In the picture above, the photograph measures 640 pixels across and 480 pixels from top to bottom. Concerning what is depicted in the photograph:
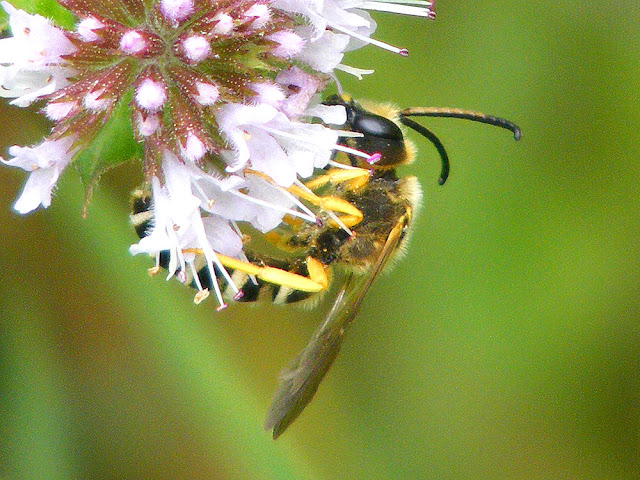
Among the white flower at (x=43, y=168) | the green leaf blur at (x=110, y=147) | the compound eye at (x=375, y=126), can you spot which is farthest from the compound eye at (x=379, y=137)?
the white flower at (x=43, y=168)

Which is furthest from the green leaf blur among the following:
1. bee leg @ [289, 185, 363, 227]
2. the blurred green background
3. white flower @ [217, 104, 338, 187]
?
the blurred green background

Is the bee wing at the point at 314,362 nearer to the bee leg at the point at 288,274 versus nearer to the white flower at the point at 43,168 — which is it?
the bee leg at the point at 288,274

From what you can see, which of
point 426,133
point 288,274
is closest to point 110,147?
point 288,274

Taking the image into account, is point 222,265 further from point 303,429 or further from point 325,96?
point 303,429

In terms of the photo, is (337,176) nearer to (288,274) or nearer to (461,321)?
(288,274)

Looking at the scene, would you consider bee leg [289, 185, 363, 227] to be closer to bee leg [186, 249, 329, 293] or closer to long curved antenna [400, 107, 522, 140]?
bee leg [186, 249, 329, 293]

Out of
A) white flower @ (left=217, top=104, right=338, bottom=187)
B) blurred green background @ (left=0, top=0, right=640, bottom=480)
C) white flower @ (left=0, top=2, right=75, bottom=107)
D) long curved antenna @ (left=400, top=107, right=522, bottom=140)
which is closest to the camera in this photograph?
white flower @ (left=0, top=2, right=75, bottom=107)
